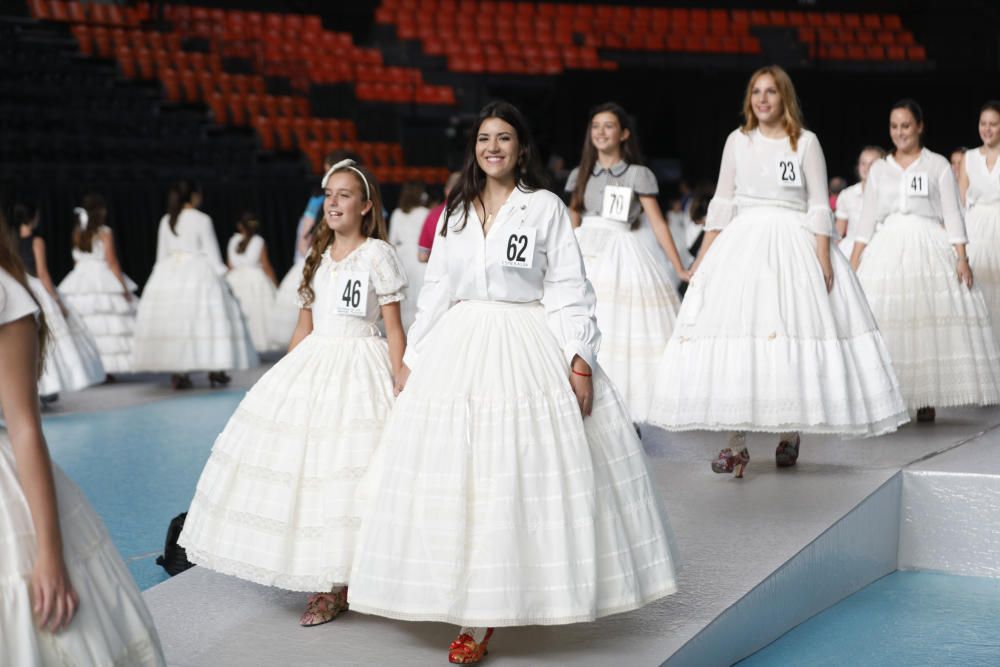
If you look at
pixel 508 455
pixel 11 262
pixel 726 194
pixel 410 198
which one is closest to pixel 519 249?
pixel 508 455

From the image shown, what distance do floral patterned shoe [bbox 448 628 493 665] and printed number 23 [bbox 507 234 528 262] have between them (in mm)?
854

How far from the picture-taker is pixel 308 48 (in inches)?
710

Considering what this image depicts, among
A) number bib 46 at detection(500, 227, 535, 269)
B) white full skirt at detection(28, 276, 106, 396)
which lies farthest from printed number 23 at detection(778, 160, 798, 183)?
white full skirt at detection(28, 276, 106, 396)

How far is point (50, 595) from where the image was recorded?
170 cm

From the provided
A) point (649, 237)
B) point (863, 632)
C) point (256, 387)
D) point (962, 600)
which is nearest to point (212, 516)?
point (256, 387)

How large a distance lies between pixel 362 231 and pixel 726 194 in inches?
67.5

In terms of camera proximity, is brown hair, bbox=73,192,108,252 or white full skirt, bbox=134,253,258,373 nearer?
white full skirt, bbox=134,253,258,373

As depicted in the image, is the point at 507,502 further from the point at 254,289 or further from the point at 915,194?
the point at 254,289

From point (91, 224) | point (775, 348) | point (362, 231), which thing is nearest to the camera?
point (362, 231)

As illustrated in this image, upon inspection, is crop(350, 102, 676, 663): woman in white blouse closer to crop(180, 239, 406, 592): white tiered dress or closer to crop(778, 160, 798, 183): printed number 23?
crop(180, 239, 406, 592): white tiered dress

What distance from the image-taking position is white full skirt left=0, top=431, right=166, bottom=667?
170cm

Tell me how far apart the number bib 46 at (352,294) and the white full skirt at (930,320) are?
3084 mm

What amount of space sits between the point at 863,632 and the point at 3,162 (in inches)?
384

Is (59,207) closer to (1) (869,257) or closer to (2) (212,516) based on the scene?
(1) (869,257)
